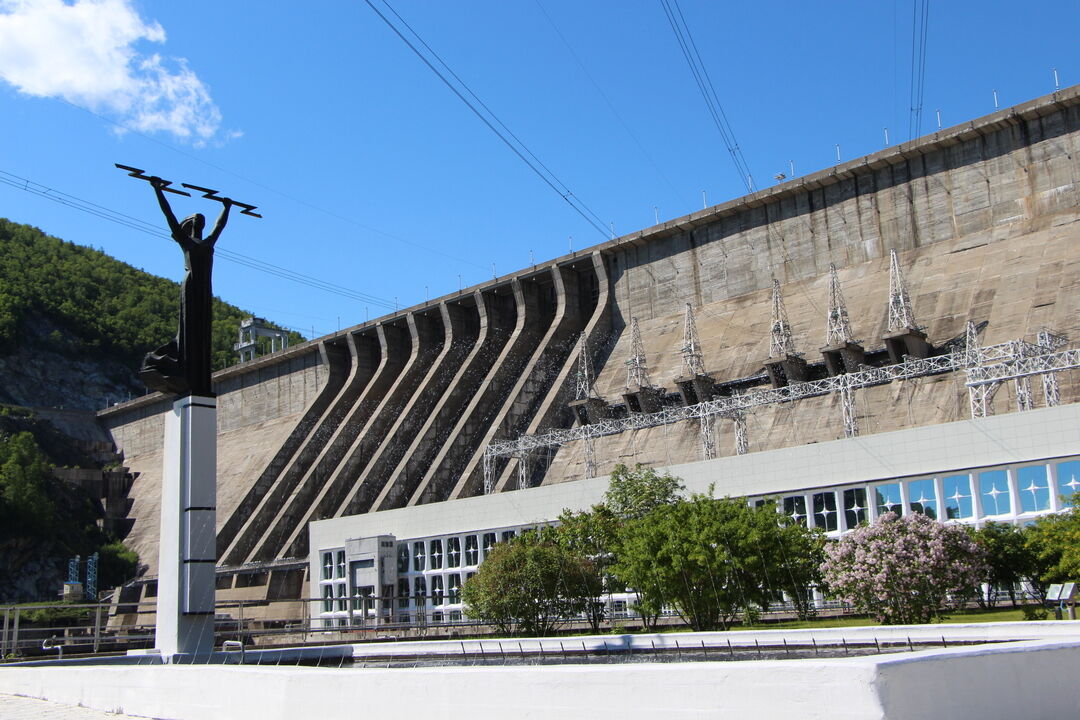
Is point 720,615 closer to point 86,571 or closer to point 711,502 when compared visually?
point 711,502

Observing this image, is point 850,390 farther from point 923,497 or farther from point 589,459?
point 589,459

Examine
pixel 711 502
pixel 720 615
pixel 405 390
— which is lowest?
pixel 720 615

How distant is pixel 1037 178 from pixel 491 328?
3087 centimetres

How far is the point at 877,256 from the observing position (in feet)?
148

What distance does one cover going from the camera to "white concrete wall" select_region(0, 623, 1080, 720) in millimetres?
7199

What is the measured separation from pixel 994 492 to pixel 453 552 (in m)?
21.4

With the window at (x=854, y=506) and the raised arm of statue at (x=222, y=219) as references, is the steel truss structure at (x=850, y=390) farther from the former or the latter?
the raised arm of statue at (x=222, y=219)

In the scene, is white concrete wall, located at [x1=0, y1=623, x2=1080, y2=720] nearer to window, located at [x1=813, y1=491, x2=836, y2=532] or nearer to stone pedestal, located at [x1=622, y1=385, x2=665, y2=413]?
window, located at [x1=813, y1=491, x2=836, y2=532]

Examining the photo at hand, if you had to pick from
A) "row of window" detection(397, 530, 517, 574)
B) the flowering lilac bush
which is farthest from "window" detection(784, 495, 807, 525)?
"row of window" detection(397, 530, 517, 574)

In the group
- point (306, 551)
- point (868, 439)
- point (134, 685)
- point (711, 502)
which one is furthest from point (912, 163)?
point (134, 685)

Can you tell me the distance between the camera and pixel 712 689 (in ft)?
25.3

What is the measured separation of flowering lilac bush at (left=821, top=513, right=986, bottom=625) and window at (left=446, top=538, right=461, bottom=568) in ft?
68.9

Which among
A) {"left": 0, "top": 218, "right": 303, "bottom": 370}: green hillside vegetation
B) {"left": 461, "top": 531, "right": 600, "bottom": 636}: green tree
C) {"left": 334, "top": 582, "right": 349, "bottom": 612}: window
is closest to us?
{"left": 461, "top": 531, "right": 600, "bottom": 636}: green tree

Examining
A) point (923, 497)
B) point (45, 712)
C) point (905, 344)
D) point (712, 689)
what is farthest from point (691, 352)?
point (712, 689)
